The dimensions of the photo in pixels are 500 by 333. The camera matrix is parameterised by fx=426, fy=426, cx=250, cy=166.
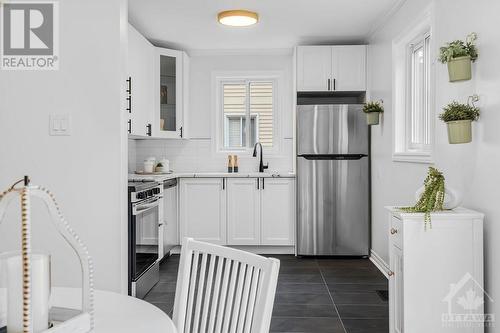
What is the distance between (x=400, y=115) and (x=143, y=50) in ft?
8.83

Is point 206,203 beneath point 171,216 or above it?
above

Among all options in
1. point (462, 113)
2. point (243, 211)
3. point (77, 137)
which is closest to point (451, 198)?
point (462, 113)

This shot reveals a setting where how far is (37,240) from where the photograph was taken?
7.95 ft

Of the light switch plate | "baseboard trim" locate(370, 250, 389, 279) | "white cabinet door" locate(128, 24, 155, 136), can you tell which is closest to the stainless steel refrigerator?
"baseboard trim" locate(370, 250, 389, 279)

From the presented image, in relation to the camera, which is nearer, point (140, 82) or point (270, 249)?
point (140, 82)

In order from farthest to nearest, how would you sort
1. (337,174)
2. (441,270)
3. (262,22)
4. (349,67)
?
1. (349,67)
2. (337,174)
3. (262,22)
4. (441,270)

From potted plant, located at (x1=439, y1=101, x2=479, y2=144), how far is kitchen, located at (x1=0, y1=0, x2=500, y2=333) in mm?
28

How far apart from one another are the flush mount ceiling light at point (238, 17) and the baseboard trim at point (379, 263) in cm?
269

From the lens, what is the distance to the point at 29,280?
0.83m

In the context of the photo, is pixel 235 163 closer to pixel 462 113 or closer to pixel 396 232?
pixel 396 232

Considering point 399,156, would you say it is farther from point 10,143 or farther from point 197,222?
point 10,143

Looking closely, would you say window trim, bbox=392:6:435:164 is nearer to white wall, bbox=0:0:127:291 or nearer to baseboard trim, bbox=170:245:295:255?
baseboard trim, bbox=170:245:295:255

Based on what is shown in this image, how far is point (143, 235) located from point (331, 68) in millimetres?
2941

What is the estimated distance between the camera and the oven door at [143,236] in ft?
10.5
